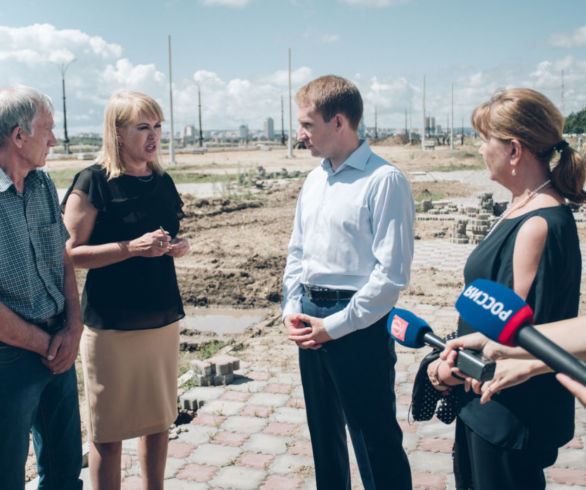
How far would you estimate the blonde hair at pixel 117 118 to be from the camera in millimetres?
3328

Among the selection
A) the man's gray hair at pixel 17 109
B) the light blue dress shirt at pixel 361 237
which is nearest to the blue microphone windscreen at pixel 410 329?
the light blue dress shirt at pixel 361 237

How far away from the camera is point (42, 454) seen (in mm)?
2957

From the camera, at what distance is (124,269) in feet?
10.9

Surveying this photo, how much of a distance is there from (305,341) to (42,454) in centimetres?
136

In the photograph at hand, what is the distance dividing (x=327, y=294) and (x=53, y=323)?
51.4 inches

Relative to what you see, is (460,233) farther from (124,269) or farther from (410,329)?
(410,329)

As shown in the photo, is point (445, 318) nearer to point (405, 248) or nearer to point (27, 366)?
point (405, 248)

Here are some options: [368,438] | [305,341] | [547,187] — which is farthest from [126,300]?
[547,187]

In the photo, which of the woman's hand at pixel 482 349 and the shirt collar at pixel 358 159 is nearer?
the woman's hand at pixel 482 349

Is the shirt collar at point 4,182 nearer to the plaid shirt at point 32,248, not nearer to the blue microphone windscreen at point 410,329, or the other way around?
the plaid shirt at point 32,248

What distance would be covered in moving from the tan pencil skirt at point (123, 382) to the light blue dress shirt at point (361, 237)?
0.98 meters

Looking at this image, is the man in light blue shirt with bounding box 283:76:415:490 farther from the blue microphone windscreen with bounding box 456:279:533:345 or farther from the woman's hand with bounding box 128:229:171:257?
the blue microphone windscreen with bounding box 456:279:533:345

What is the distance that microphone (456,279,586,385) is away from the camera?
1237mm

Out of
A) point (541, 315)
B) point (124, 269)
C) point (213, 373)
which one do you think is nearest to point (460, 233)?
point (213, 373)
